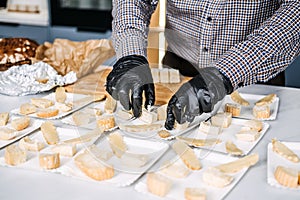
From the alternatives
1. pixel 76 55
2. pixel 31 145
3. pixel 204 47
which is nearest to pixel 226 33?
pixel 204 47

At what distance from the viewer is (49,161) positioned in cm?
101

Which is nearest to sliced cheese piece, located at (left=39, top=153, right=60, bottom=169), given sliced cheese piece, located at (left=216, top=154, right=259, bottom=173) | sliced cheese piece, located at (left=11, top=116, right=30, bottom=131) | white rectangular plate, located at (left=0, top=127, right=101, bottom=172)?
white rectangular plate, located at (left=0, top=127, right=101, bottom=172)

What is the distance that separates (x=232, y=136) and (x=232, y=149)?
0.10 meters

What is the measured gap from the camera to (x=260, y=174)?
101cm

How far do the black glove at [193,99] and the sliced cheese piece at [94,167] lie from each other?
208mm

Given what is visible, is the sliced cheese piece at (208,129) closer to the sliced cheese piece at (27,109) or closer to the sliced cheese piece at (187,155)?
the sliced cheese piece at (187,155)

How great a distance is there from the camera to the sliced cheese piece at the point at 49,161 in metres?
1.01

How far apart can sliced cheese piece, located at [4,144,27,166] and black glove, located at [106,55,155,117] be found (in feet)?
0.85

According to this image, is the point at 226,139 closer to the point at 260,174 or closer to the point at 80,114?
the point at 260,174

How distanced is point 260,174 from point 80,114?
503mm

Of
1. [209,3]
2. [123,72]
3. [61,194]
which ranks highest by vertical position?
[209,3]

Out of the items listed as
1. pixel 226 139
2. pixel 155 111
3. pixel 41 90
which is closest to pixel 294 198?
pixel 226 139

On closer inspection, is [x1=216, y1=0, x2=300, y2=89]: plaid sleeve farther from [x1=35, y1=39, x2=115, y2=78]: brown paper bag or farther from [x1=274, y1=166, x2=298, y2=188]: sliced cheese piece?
[x1=35, y1=39, x2=115, y2=78]: brown paper bag

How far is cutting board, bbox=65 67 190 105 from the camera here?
1399 millimetres
